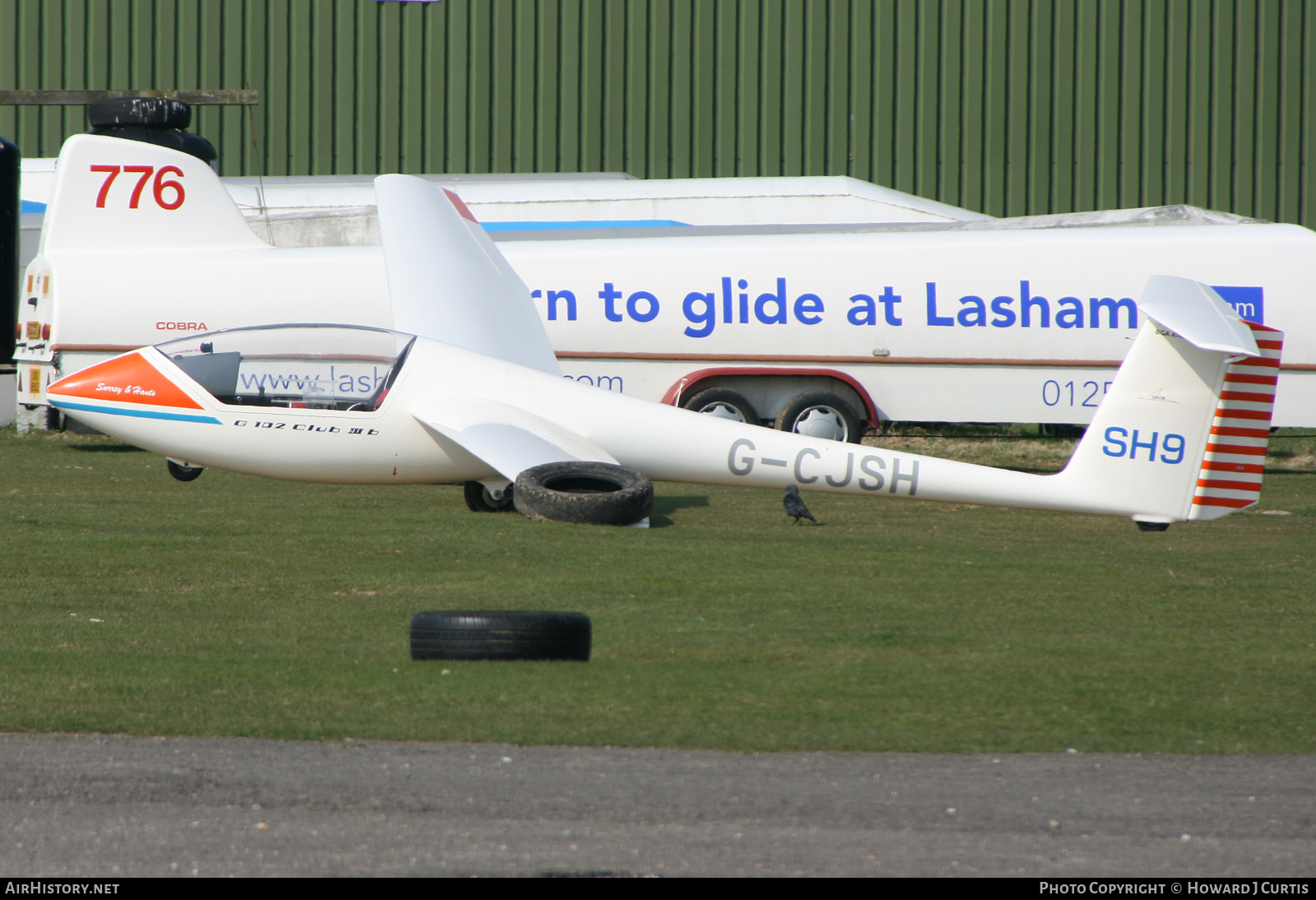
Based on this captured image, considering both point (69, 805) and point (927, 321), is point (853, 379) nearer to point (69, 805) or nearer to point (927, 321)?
point (927, 321)

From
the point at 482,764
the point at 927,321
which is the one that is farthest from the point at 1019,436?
the point at 482,764

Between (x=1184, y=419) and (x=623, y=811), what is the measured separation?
780 cm

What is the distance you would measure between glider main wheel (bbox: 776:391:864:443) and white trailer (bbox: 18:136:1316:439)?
0.08 feet

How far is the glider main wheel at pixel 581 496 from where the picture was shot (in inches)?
449

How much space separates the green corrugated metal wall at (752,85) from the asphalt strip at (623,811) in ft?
76.0

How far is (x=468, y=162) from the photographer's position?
2756 cm

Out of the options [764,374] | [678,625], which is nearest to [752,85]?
[764,374]

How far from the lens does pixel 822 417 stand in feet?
57.5

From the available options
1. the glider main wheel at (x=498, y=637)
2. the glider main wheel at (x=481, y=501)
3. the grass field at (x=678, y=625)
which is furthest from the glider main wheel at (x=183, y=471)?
the glider main wheel at (x=498, y=637)

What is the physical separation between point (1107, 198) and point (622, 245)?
46.3ft

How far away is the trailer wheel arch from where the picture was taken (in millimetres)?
17688

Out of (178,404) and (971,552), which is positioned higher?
(178,404)

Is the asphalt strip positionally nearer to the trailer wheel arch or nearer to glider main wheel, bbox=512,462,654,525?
glider main wheel, bbox=512,462,654,525
